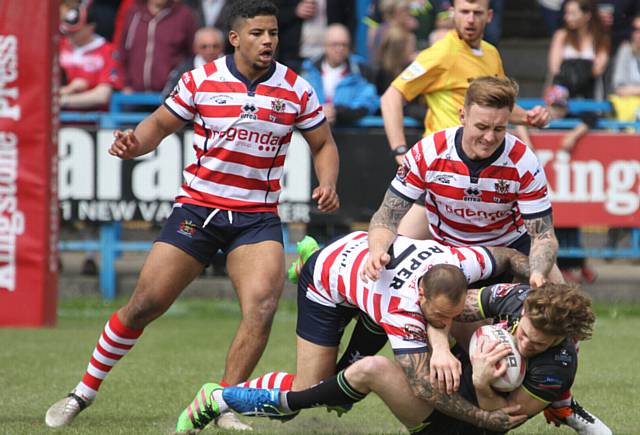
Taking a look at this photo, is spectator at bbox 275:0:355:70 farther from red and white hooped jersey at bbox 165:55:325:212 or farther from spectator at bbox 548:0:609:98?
red and white hooped jersey at bbox 165:55:325:212

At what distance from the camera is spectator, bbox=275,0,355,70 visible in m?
13.1

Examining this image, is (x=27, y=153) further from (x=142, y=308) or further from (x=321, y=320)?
(x=321, y=320)

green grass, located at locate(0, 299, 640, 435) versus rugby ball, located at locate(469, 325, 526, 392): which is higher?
rugby ball, located at locate(469, 325, 526, 392)

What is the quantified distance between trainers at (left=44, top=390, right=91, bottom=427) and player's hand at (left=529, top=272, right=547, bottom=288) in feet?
8.43

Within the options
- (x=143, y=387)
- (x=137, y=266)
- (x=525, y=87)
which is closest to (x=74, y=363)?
(x=143, y=387)

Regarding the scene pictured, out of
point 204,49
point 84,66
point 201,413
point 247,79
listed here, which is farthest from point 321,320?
point 84,66

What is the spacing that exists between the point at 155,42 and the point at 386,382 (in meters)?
7.74

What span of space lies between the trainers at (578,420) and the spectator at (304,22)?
6.80 meters

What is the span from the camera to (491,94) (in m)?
6.29

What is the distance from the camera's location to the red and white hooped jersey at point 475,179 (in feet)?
21.5

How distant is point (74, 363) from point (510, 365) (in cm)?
428

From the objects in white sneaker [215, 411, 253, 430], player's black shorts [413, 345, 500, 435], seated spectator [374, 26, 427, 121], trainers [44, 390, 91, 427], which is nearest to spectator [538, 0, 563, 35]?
seated spectator [374, 26, 427, 121]

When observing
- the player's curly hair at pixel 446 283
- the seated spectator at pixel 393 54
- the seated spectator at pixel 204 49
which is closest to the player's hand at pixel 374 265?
the player's curly hair at pixel 446 283

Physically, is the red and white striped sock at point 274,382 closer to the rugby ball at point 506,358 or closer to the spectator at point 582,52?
the rugby ball at point 506,358
